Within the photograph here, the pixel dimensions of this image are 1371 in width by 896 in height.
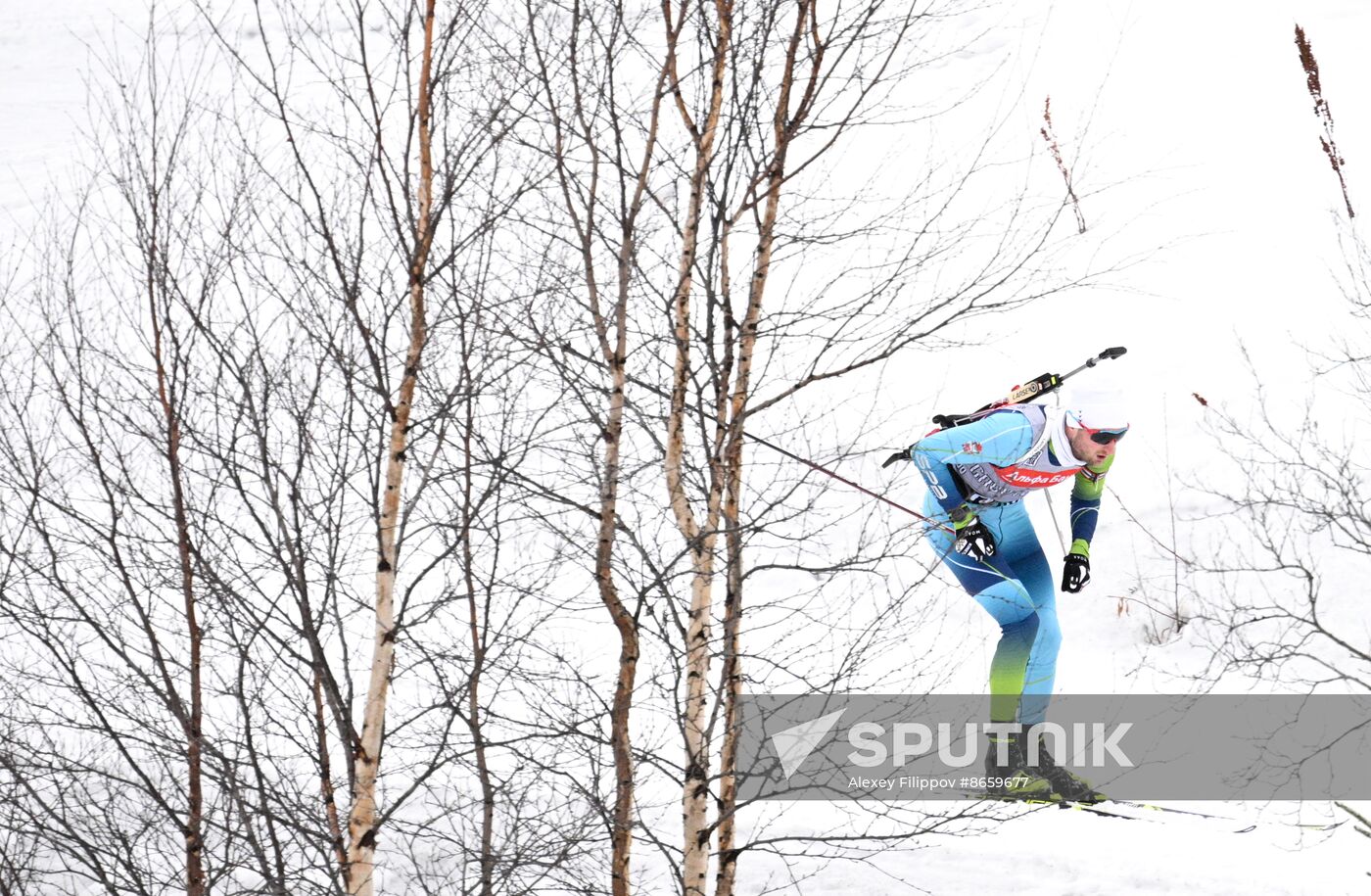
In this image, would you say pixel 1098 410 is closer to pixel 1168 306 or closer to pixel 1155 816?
pixel 1155 816

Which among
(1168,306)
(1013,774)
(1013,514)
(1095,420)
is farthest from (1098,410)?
(1168,306)

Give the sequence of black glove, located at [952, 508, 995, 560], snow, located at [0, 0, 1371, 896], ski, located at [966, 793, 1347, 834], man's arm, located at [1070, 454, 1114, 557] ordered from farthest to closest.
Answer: man's arm, located at [1070, 454, 1114, 557]
ski, located at [966, 793, 1347, 834]
snow, located at [0, 0, 1371, 896]
black glove, located at [952, 508, 995, 560]

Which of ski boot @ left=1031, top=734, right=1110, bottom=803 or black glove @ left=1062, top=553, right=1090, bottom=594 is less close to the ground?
black glove @ left=1062, top=553, right=1090, bottom=594

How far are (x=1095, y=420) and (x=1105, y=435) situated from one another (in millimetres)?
102

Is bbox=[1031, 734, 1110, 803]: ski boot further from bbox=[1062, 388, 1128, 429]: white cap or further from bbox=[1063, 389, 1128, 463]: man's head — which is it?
bbox=[1062, 388, 1128, 429]: white cap

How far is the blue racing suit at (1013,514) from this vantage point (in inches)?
254

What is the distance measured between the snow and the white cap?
1000 millimetres

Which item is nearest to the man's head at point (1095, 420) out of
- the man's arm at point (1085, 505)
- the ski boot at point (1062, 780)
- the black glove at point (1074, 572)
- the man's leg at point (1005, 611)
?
the man's arm at point (1085, 505)

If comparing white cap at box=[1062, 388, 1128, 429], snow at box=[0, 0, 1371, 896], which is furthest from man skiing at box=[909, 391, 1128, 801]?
snow at box=[0, 0, 1371, 896]

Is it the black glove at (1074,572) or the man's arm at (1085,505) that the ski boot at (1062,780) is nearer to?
the black glove at (1074,572)

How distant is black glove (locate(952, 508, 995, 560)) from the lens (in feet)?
21.7

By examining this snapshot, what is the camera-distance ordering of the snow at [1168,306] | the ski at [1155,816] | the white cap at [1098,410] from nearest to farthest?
the white cap at [1098,410] < the snow at [1168,306] < the ski at [1155,816]

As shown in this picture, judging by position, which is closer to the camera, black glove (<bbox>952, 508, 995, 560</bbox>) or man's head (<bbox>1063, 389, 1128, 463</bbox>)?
man's head (<bbox>1063, 389, 1128, 463</bbox>)

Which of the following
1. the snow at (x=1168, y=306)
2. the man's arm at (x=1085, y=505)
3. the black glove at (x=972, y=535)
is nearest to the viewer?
the black glove at (x=972, y=535)
